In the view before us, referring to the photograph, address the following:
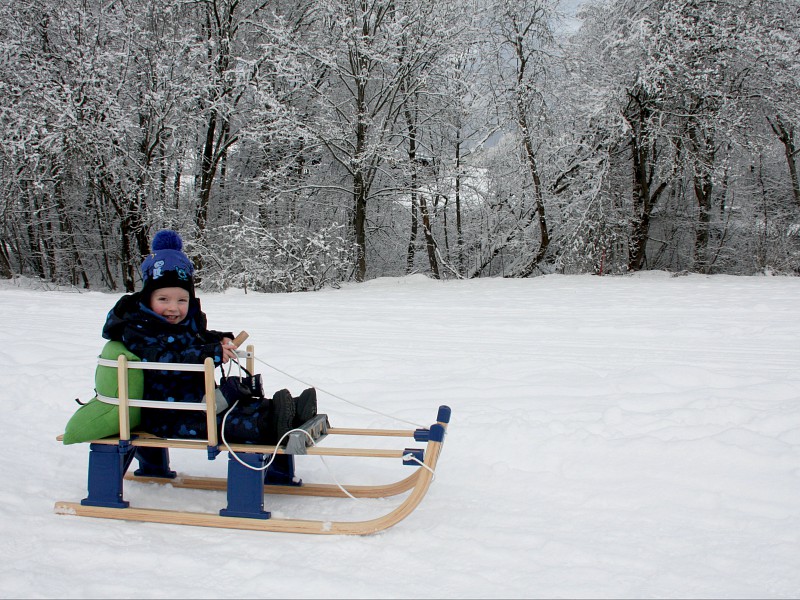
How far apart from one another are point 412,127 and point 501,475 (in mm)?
14474

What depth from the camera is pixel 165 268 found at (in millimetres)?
3250

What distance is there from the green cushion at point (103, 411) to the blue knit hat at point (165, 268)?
1.25 ft

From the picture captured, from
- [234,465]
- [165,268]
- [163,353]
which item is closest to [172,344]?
[163,353]

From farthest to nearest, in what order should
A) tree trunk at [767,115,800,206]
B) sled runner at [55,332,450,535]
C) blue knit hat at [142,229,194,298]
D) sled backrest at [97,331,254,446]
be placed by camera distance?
tree trunk at [767,115,800,206] → blue knit hat at [142,229,194,298] → sled backrest at [97,331,254,446] → sled runner at [55,332,450,535]

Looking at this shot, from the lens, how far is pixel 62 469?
12.0 ft

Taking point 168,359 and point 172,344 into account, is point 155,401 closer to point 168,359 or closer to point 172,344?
point 168,359

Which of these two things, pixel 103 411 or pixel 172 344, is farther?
pixel 172 344

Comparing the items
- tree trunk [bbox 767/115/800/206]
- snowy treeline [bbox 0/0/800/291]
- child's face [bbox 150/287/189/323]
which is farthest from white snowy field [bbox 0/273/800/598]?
tree trunk [bbox 767/115/800/206]

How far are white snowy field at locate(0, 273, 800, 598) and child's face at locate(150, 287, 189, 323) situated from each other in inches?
39.6

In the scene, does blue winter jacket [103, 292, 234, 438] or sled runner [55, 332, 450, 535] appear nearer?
sled runner [55, 332, 450, 535]

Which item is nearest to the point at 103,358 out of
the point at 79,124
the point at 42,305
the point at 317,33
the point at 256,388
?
the point at 256,388

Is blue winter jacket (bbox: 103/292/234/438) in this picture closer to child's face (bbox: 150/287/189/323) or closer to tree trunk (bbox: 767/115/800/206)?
child's face (bbox: 150/287/189/323)

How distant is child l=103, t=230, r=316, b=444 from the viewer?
3.05 m

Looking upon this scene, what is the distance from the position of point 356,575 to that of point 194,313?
1.77 m
